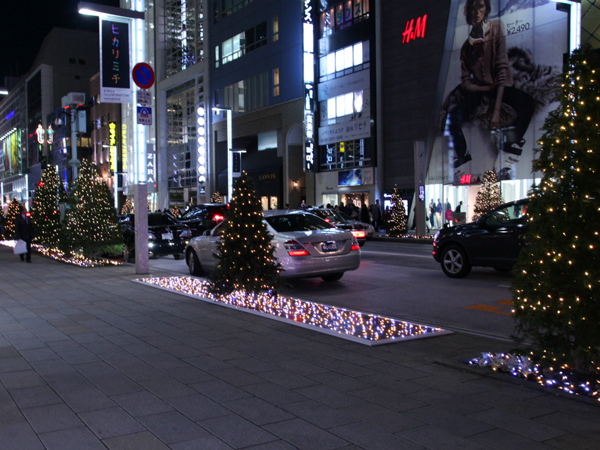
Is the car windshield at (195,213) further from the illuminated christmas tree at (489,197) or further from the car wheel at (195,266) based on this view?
the illuminated christmas tree at (489,197)

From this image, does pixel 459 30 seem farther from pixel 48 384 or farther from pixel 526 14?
pixel 48 384

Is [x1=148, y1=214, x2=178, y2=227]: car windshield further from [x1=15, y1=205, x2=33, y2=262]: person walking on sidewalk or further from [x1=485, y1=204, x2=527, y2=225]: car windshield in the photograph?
[x1=485, y1=204, x2=527, y2=225]: car windshield

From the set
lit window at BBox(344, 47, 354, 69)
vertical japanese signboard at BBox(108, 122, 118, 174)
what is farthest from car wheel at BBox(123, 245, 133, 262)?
vertical japanese signboard at BBox(108, 122, 118, 174)

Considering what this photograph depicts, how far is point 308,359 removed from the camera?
6.03 metres

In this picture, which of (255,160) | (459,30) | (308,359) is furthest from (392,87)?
(308,359)

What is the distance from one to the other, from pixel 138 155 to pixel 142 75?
6.68 ft

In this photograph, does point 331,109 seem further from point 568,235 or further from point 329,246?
point 568,235

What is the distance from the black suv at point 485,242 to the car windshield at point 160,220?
31.5ft

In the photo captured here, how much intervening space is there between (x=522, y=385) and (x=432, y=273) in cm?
887

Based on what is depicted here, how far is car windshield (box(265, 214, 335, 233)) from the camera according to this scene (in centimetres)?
1175

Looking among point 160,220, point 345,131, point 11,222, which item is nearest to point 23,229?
point 160,220

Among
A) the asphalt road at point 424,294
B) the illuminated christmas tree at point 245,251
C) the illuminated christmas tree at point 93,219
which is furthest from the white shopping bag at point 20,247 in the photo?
the illuminated christmas tree at point 245,251

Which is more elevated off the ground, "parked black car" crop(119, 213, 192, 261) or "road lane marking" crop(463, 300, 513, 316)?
"parked black car" crop(119, 213, 192, 261)

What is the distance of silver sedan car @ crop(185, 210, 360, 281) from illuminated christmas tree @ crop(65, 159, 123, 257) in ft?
23.2
